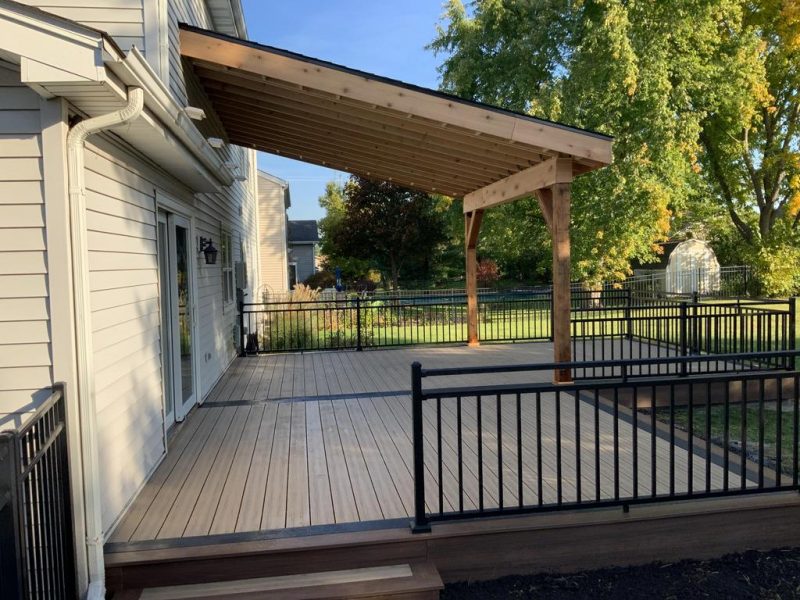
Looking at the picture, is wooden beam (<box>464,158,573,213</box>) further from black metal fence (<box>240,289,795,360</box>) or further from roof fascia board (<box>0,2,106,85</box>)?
roof fascia board (<box>0,2,106,85</box>)

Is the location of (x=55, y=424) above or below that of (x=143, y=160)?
below

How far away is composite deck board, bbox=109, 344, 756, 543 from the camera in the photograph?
3.45 metres

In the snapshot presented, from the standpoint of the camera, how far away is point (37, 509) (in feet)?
8.24

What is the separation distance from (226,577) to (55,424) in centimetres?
110

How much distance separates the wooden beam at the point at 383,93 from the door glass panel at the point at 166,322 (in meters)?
1.59

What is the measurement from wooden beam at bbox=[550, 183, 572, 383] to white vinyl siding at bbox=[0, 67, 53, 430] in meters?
4.74

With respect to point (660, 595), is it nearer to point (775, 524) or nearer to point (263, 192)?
point (775, 524)

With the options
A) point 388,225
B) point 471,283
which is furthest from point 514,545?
point 388,225

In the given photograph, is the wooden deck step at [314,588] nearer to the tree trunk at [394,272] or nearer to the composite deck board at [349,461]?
the composite deck board at [349,461]

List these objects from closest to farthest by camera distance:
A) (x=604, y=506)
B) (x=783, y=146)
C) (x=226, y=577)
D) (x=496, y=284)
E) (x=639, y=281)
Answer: (x=226, y=577), (x=604, y=506), (x=783, y=146), (x=639, y=281), (x=496, y=284)

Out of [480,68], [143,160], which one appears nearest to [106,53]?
[143,160]

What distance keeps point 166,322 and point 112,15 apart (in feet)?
7.81

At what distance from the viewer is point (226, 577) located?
2988 millimetres

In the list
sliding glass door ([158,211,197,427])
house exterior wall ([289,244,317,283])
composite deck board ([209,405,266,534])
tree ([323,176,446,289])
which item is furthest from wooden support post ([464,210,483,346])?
house exterior wall ([289,244,317,283])
